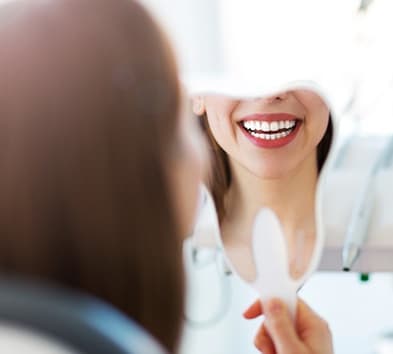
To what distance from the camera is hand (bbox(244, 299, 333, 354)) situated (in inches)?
40.0

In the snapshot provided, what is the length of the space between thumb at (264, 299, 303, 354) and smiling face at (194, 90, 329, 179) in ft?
0.66

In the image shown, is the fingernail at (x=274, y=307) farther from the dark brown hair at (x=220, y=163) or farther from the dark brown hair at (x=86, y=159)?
the dark brown hair at (x=86, y=159)

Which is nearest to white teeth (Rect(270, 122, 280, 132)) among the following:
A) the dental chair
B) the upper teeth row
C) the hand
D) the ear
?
the upper teeth row

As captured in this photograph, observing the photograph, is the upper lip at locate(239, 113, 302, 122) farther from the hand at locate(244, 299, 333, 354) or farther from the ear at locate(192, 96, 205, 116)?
the hand at locate(244, 299, 333, 354)

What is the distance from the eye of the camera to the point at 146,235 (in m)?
0.50

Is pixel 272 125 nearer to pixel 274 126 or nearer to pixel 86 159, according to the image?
pixel 274 126

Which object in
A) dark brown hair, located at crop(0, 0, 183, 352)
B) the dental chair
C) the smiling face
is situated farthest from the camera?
the smiling face

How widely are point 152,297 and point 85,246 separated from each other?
7 cm

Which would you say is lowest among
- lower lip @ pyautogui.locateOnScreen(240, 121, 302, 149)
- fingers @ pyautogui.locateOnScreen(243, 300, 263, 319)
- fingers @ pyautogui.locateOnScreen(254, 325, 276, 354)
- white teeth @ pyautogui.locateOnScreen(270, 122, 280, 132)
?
fingers @ pyautogui.locateOnScreen(254, 325, 276, 354)

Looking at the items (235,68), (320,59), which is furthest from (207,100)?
(320,59)

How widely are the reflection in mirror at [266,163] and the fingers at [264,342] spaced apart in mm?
81

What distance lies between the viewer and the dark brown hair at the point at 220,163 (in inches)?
40.3

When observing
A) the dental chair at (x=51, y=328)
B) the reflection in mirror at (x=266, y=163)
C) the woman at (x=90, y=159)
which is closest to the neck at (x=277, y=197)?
the reflection in mirror at (x=266, y=163)

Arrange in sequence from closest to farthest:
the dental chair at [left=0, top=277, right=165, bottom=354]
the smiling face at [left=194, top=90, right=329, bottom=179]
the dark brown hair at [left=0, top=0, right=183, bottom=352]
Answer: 1. the dental chair at [left=0, top=277, right=165, bottom=354]
2. the dark brown hair at [left=0, top=0, right=183, bottom=352]
3. the smiling face at [left=194, top=90, right=329, bottom=179]
